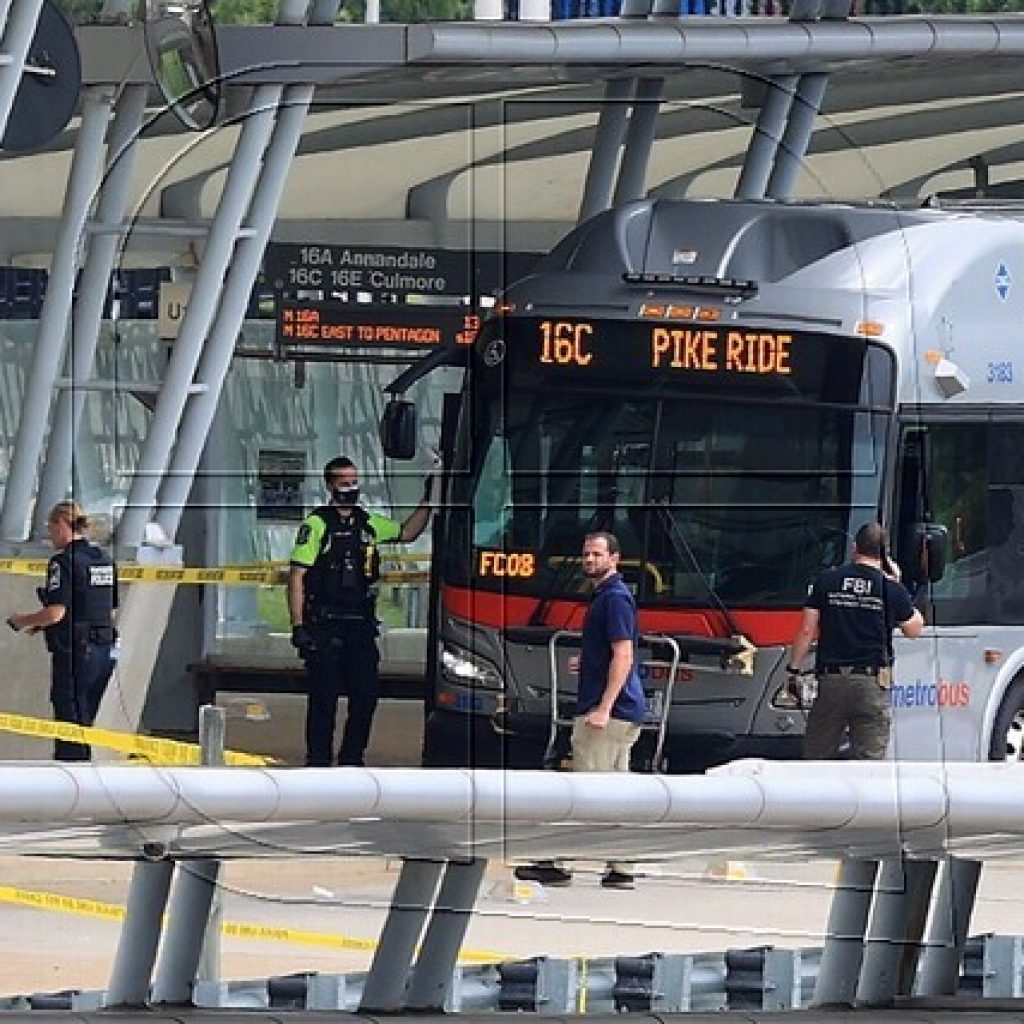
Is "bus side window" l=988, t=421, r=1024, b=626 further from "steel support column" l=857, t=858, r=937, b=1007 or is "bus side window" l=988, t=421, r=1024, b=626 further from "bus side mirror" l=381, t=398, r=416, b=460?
"bus side mirror" l=381, t=398, r=416, b=460

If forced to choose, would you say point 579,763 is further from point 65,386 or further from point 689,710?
point 65,386

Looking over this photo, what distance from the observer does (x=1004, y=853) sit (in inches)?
232

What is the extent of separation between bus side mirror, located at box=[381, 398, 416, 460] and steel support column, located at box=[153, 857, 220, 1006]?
156cm

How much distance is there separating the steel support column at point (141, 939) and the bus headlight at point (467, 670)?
143cm

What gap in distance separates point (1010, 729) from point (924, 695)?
1.95 m

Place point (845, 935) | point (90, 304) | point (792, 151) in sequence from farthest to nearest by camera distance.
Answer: point (845, 935) → point (792, 151) → point (90, 304)

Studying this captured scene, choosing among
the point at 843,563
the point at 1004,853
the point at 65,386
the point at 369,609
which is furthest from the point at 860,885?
the point at 65,386

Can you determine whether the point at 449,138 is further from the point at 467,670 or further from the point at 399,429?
the point at 467,670

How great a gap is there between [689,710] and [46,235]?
3573 mm

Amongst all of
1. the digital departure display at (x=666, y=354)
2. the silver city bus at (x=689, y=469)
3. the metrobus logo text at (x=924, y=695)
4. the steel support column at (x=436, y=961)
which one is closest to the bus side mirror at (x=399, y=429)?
the silver city bus at (x=689, y=469)

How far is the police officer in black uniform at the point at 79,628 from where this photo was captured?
504cm

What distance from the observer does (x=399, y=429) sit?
5.22m

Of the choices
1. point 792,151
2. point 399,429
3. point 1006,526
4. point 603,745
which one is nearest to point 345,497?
point 399,429

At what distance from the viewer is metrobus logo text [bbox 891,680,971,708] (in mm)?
5371
